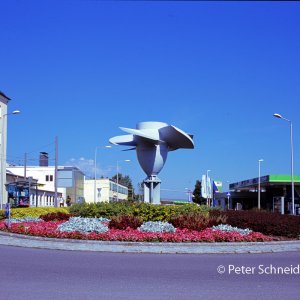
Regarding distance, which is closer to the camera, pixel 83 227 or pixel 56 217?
pixel 83 227

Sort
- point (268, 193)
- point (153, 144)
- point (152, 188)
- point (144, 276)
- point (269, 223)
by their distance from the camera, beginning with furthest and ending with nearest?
point (268, 193)
point (152, 188)
point (153, 144)
point (269, 223)
point (144, 276)

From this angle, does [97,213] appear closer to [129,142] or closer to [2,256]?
[129,142]

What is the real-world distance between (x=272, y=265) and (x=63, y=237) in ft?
27.5

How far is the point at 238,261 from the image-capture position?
1338 cm

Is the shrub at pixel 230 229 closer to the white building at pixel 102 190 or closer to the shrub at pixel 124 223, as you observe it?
the shrub at pixel 124 223

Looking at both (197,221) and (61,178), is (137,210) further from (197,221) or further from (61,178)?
(61,178)

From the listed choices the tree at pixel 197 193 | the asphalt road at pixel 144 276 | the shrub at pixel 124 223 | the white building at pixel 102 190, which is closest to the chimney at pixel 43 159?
the white building at pixel 102 190

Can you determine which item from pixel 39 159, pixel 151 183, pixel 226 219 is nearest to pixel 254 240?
pixel 226 219

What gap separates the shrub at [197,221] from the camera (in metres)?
20.1

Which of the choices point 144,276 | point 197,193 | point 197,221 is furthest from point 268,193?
point 144,276

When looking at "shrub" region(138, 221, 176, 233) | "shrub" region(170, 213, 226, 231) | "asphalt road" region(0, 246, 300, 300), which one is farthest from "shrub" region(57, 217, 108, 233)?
"asphalt road" region(0, 246, 300, 300)

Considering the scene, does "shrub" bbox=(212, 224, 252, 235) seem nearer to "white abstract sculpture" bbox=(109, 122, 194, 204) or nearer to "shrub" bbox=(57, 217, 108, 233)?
"shrub" bbox=(57, 217, 108, 233)

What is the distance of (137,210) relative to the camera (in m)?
24.3

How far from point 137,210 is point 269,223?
22.3ft
